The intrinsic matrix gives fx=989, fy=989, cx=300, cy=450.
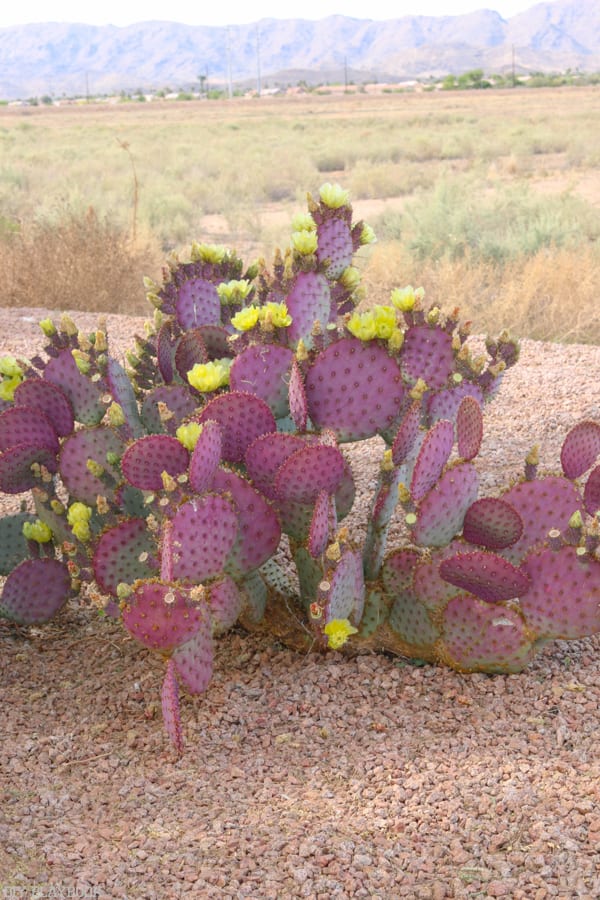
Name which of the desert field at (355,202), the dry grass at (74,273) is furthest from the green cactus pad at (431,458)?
the dry grass at (74,273)

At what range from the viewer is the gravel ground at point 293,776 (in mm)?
→ 1937

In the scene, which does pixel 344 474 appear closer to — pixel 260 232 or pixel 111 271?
pixel 111 271

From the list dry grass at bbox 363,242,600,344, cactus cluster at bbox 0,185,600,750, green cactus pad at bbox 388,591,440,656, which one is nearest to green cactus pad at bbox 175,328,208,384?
cactus cluster at bbox 0,185,600,750

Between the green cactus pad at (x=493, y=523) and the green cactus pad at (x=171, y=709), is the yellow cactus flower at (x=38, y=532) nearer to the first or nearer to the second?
the green cactus pad at (x=171, y=709)

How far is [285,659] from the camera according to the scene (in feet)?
9.62

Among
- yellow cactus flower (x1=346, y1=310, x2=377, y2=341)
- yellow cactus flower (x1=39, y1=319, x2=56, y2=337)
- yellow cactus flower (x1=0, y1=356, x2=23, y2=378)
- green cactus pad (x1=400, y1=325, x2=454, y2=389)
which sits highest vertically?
yellow cactus flower (x1=346, y1=310, x2=377, y2=341)

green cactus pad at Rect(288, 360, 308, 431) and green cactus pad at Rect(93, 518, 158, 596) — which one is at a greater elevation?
green cactus pad at Rect(288, 360, 308, 431)

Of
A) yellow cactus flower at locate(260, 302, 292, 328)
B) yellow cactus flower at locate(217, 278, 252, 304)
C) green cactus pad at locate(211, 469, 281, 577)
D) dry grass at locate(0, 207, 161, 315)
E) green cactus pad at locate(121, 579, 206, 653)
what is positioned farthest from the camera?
dry grass at locate(0, 207, 161, 315)

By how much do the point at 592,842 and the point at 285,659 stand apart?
44.8 inches

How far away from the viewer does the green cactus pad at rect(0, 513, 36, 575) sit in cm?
330

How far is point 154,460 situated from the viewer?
250cm

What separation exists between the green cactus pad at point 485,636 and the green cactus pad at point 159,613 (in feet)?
2.52

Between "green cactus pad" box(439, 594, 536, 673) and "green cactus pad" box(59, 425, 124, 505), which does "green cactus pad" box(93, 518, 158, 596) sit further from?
"green cactus pad" box(439, 594, 536, 673)

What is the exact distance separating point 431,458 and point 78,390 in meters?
1.12
